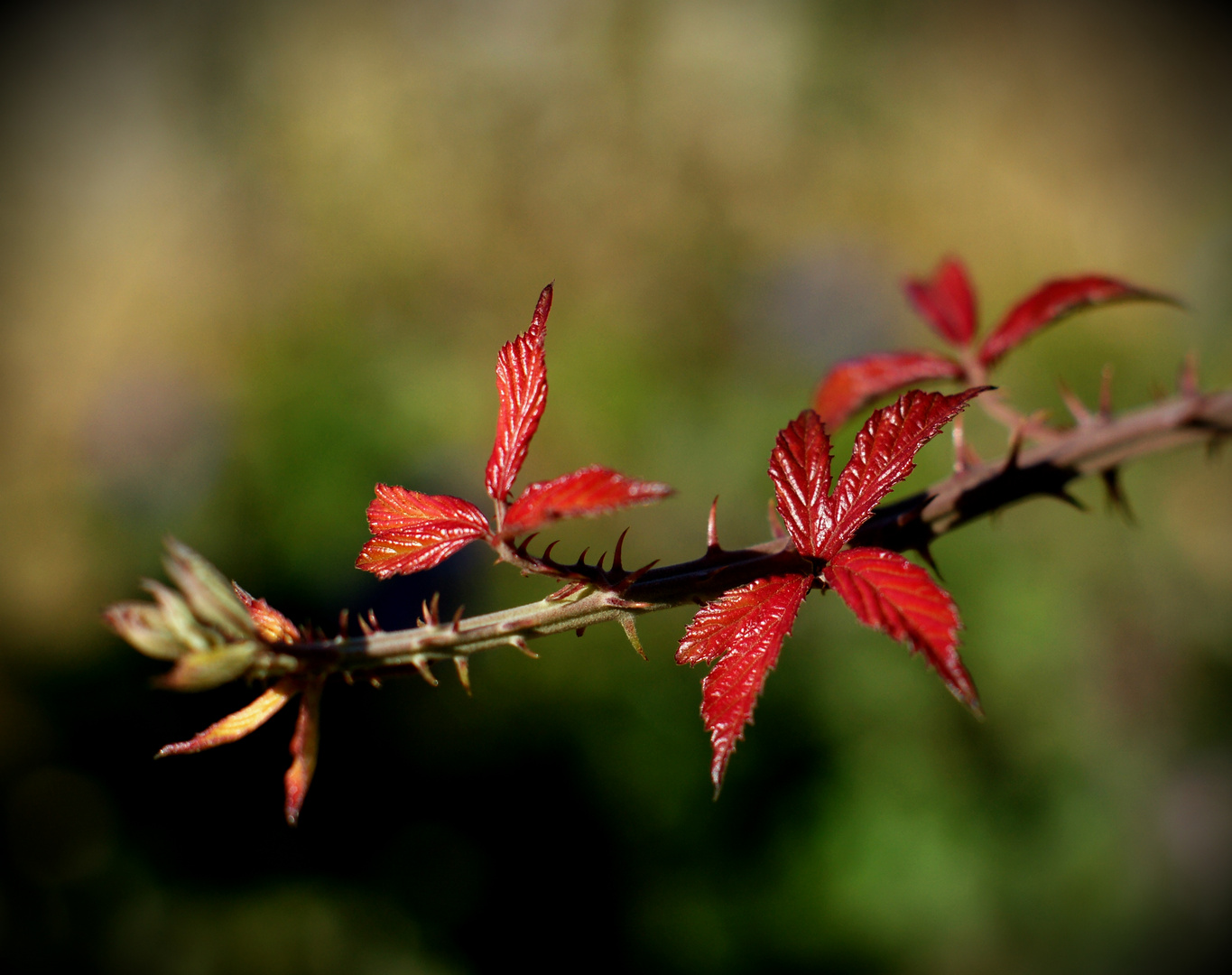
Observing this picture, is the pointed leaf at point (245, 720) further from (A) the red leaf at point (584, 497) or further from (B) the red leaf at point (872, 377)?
(B) the red leaf at point (872, 377)

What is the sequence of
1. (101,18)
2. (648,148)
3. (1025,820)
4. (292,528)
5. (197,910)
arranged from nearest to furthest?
(197,910)
(1025,820)
(292,528)
(648,148)
(101,18)

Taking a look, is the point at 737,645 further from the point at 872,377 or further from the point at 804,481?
the point at 872,377

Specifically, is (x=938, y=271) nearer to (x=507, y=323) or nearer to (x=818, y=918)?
(x=818, y=918)

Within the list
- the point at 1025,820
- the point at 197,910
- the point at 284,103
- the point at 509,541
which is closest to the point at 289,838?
the point at 197,910

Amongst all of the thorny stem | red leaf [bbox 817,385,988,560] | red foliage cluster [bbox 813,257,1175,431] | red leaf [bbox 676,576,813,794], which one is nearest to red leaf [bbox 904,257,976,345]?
red foliage cluster [bbox 813,257,1175,431]

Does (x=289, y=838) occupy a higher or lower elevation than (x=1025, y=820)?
higher

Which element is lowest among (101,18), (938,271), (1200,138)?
(938,271)
